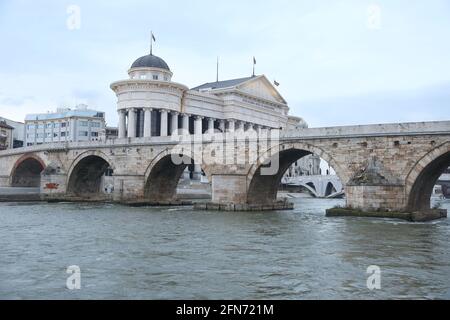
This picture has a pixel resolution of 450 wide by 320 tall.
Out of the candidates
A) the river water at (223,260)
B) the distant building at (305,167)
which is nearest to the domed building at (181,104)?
the distant building at (305,167)

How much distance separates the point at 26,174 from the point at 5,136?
942 inches

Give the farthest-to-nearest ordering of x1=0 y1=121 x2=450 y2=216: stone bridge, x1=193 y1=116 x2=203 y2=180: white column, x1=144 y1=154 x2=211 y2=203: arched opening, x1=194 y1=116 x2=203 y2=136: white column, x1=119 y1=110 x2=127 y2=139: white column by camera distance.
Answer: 1. x1=194 y1=116 x2=203 y2=136: white column
2. x1=193 y1=116 x2=203 y2=180: white column
3. x1=119 y1=110 x2=127 y2=139: white column
4. x1=144 y1=154 x2=211 y2=203: arched opening
5. x1=0 y1=121 x2=450 y2=216: stone bridge

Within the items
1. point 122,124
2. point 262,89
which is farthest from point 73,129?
point 262,89

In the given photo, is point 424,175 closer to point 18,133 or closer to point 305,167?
point 305,167

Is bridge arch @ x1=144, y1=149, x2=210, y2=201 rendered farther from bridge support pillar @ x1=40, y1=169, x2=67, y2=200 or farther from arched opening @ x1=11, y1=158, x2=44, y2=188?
arched opening @ x1=11, y1=158, x2=44, y2=188

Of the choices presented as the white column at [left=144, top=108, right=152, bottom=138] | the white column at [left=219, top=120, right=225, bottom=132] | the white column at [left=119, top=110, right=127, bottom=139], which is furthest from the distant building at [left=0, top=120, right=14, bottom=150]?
the white column at [left=219, top=120, right=225, bottom=132]

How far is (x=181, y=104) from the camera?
47.3 m

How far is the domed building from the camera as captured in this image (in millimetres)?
43625

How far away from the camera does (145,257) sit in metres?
10.6

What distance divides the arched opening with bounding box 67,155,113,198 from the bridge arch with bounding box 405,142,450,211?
21652 millimetres

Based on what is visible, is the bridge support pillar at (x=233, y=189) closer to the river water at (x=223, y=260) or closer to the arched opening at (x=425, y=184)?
the river water at (x=223, y=260)

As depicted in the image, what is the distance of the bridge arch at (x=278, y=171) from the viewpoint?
21.9 meters

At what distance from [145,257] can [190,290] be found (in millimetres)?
3177
